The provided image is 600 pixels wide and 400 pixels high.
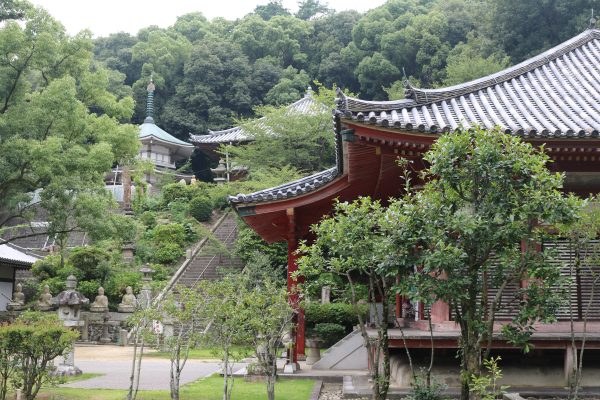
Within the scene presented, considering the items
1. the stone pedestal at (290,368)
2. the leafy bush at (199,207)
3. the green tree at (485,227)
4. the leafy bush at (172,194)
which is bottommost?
the stone pedestal at (290,368)

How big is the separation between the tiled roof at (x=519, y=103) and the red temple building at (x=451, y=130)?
19mm

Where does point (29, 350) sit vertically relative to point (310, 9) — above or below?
below

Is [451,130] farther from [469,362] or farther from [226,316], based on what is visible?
[226,316]

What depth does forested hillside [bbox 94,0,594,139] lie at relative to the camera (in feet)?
156

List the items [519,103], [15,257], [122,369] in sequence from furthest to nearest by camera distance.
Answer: [15,257], [122,369], [519,103]

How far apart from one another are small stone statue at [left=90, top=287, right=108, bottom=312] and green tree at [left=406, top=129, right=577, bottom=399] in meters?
22.4

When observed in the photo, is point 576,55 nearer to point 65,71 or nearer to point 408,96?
point 408,96

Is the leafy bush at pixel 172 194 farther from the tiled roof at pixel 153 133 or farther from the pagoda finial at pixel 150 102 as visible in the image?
the pagoda finial at pixel 150 102

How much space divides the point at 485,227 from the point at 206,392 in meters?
7.21

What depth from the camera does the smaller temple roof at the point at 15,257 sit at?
2931 centimetres

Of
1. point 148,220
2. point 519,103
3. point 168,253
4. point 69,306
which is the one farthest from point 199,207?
point 519,103

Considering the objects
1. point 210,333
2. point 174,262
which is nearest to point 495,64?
point 174,262

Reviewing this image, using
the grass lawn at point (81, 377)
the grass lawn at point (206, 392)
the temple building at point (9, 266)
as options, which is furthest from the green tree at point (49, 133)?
the temple building at point (9, 266)

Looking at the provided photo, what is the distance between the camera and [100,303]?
90.0 feet
